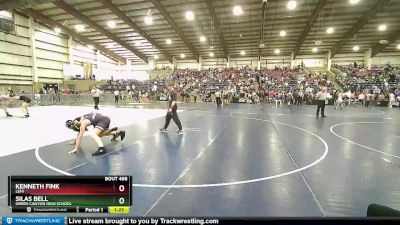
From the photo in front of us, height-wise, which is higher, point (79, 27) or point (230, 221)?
point (79, 27)

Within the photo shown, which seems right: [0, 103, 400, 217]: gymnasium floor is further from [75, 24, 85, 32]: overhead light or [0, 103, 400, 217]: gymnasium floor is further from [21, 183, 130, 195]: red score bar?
[75, 24, 85, 32]: overhead light

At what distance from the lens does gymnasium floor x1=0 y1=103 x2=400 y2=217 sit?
145 inches

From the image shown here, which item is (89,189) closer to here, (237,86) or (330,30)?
(237,86)

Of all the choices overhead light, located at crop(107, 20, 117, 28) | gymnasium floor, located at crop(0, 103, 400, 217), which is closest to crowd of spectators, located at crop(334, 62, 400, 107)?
gymnasium floor, located at crop(0, 103, 400, 217)

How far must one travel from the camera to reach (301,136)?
8.92 m

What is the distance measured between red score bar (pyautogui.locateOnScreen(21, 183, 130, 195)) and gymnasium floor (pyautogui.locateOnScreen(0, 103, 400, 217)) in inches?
80.6

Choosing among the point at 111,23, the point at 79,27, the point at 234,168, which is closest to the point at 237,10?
the point at 111,23

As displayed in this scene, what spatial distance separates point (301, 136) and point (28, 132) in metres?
9.03

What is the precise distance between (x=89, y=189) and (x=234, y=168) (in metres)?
4.20

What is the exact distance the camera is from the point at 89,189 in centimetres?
141

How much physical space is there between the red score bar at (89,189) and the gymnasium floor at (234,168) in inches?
80.6
